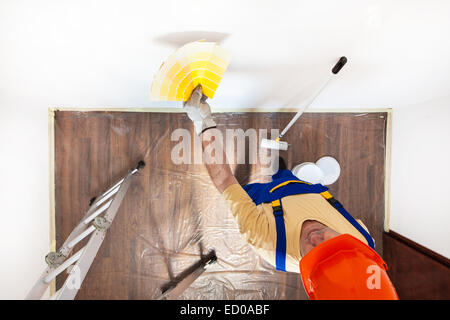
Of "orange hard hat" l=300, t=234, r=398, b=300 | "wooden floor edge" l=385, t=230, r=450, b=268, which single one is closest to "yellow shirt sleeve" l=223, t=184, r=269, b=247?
"orange hard hat" l=300, t=234, r=398, b=300

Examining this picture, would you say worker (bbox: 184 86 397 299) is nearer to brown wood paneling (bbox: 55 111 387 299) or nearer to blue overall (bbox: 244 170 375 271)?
blue overall (bbox: 244 170 375 271)

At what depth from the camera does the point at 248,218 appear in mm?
672

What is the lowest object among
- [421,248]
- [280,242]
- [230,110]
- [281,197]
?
[421,248]

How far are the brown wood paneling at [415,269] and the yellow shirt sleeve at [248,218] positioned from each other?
86 centimetres

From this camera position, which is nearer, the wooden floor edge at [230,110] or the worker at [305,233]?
the worker at [305,233]

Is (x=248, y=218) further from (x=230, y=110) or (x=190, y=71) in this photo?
(x=230, y=110)

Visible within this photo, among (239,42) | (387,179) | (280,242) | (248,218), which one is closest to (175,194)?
(248,218)

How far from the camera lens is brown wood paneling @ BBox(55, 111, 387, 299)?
1.05 metres

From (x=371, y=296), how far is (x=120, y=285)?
122 cm

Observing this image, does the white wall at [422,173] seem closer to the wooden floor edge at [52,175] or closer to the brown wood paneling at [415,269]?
the brown wood paneling at [415,269]

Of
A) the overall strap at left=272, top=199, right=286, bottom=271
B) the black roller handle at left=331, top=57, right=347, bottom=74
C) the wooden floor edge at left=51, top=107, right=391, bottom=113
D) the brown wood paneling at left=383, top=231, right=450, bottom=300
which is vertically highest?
the black roller handle at left=331, top=57, right=347, bottom=74

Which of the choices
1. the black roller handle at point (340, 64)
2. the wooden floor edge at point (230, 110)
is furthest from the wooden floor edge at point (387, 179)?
the black roller handle at point (340, 64)

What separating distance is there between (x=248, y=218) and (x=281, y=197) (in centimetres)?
16

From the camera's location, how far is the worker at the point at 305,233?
0.41 m
